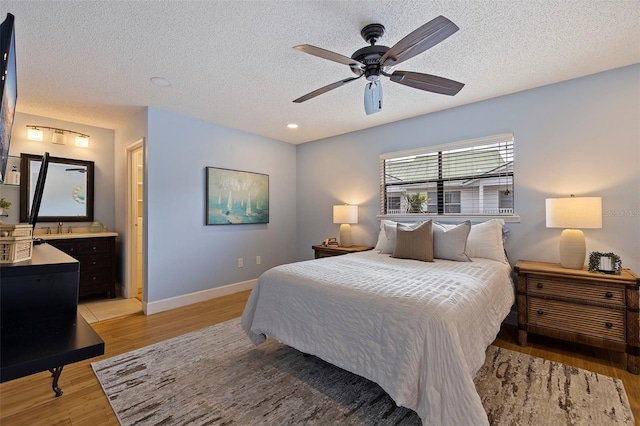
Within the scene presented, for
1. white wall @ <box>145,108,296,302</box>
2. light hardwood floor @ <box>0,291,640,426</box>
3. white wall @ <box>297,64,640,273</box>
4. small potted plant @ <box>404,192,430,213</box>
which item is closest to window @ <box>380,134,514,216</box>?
small potted plant @ <box>404,192,430,213</box>

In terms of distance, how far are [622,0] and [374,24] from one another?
146 centimetres

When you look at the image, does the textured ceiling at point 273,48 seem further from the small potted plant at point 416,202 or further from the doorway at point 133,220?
the small potted plant at point 416,202

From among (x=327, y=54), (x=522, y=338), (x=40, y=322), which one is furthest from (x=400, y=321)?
(x=522, y=338)

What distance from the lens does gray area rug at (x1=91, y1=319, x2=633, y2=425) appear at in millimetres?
1719

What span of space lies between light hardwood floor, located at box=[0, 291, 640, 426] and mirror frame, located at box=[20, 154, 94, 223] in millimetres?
1766

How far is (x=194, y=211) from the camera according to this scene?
3.95m

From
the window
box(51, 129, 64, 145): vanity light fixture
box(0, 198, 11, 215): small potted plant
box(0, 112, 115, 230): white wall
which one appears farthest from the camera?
box(51, 129, 64, 145): vanity light fixture

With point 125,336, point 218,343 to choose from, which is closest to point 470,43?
point 218,343

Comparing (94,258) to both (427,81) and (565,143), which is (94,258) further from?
(565,143)

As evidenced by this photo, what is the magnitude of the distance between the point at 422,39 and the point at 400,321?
1.53 m

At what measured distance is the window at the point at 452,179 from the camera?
128 inches

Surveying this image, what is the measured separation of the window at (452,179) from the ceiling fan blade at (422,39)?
1.99m

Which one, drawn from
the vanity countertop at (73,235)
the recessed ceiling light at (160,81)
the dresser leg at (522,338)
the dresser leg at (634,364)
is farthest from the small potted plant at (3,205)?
the dresser leg at (634,364)

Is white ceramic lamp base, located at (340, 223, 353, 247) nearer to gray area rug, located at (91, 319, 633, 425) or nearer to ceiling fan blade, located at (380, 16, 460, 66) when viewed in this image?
gray area rug, located at (91, 319, 633, 425)
